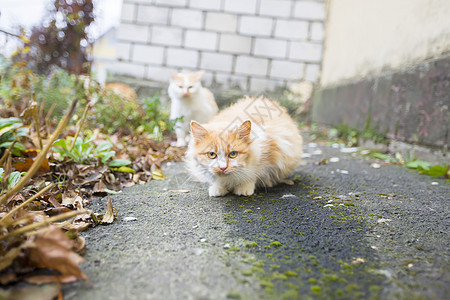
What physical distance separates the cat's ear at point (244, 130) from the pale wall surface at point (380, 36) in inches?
75.2

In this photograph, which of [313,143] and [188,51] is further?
[188,51]

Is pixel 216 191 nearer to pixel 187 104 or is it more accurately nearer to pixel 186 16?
pixel 187 104

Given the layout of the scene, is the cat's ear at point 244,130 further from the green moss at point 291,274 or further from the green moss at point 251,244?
the green moss at point 291,274

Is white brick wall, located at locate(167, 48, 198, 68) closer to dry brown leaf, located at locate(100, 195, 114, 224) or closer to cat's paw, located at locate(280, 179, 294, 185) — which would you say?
cat's paw, located at locate(280, 179, 294, 185)

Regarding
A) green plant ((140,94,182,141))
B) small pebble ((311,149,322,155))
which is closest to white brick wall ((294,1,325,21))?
small pebble ((311,149,322,155))

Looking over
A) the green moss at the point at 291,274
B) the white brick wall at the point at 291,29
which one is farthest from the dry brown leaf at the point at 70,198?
the white brick wall at the point at 291,29

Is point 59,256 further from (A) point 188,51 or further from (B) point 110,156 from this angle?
(A) point 188,51

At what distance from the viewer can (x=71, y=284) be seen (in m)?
1.02

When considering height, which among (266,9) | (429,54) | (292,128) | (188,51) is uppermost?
(266,9)

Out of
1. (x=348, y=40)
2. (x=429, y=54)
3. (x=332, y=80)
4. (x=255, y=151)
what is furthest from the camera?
(x=332, y=80)

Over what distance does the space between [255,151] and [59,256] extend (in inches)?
49.2

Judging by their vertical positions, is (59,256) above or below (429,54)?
below

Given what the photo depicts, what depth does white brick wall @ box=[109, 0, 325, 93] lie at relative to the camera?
596 cm

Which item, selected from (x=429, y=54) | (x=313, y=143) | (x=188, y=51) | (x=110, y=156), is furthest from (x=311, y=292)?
(x=188, y=51)
